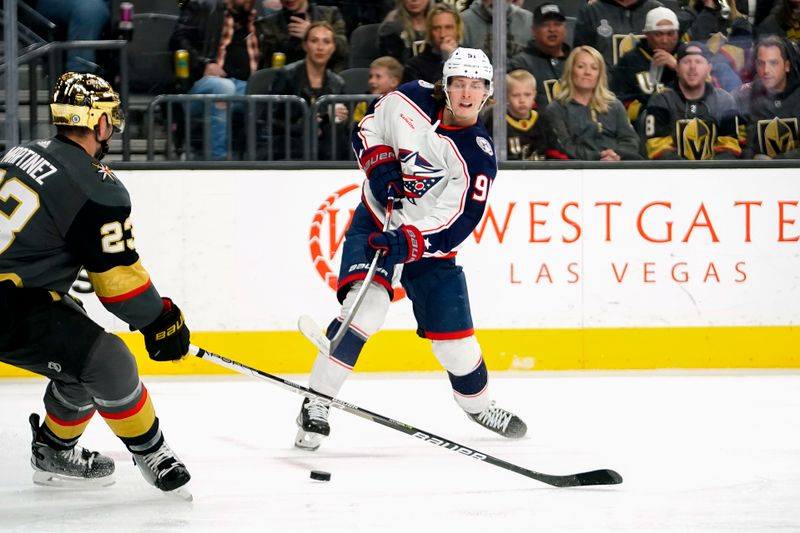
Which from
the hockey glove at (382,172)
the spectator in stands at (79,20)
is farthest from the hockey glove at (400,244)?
the spectator in stands at (79,20)

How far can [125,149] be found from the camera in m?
4.88

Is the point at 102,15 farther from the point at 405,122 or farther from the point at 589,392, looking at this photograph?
the point at 589,392

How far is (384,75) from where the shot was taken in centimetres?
503

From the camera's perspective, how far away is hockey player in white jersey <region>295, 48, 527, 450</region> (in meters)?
3.48

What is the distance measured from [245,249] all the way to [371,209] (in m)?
1.26

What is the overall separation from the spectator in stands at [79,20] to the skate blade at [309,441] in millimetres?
2086

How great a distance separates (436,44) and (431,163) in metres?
1.57

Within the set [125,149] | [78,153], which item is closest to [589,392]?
[125,149]

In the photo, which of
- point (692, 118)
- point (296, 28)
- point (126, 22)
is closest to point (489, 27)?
point (296, 28)

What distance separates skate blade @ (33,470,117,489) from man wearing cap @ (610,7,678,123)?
2.83 metres

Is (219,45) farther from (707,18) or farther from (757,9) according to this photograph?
(757,9)

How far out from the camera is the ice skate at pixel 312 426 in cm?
354

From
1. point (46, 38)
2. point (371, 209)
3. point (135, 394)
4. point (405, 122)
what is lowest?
point (135, 394)

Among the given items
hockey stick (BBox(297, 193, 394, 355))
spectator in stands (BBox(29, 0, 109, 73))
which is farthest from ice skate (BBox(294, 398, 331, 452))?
spectator in stands (BBox(29, 0, 109, 73))
